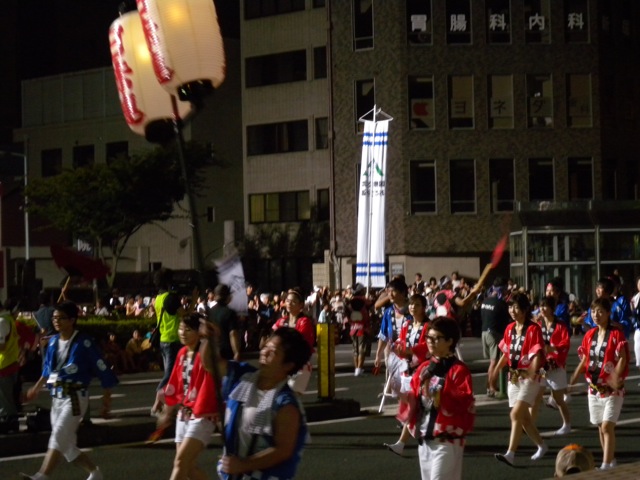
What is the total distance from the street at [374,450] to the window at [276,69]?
32041mm

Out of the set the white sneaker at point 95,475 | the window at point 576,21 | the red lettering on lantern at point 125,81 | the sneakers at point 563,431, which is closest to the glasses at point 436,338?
the red lettering on lantern at point 125,81

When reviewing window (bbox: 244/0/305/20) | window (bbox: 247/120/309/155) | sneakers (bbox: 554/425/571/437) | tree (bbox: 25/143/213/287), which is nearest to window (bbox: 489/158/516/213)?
window (bbox: 247/120/309/155)

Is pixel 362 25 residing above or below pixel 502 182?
above

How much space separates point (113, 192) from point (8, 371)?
33.3 meters

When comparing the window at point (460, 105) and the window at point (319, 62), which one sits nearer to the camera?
the window at point (460, 105)

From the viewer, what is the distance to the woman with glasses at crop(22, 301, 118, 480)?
1056 cm

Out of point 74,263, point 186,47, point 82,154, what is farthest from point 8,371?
point 82,154

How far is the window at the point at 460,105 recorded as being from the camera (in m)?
45.6

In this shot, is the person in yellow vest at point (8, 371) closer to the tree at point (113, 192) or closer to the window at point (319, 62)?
the tree at point (113, 192)

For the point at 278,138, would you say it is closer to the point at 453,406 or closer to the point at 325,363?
A: the point at 325,363

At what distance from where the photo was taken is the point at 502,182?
45.9 metres

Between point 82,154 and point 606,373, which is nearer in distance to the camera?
point 606,373

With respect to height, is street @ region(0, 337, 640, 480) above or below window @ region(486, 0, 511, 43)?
below

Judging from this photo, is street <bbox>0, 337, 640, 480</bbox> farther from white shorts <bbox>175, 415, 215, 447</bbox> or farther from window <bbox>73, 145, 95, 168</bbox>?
window <bbox>73, 145, 95, 168</bbox>
